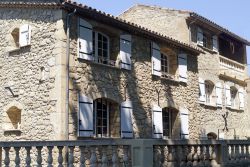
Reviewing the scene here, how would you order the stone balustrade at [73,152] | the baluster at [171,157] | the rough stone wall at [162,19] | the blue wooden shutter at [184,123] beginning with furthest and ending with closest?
the rough stone wall at [162,19], the blue wooden shutter at [184,123], the baluster at [171,157], the stone balustrade at [73,152]

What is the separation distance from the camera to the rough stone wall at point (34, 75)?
10.4 meters

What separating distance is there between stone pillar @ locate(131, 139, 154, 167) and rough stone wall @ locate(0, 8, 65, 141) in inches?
157

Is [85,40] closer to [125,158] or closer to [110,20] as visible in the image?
[110,20]

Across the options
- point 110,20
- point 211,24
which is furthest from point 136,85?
point 211,24

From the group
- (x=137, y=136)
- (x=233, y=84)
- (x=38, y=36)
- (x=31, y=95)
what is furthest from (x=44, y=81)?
(x=233, y=84)

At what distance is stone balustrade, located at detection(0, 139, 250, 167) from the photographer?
6377 millimetres

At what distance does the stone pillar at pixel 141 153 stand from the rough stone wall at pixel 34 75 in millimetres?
3990

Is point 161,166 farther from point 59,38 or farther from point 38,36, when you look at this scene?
point 38,36

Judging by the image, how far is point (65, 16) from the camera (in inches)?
422

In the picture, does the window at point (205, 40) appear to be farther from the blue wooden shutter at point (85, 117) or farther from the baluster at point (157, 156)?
the baluster at point (157, 156)

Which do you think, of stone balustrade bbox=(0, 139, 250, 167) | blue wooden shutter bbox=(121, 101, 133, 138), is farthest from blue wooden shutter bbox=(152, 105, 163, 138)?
stone balustrade bbox=(0, 139, 250, 167)

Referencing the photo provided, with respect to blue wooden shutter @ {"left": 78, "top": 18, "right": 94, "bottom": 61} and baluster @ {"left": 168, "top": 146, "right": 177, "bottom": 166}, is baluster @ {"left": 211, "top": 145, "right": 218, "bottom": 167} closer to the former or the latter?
baluster @ {"left": 168, "top": 146, "right": 177, "bottom": 166}

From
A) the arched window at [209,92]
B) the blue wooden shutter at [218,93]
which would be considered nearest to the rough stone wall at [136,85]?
the arched window at [209,92]

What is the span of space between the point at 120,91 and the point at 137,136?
165 cm
